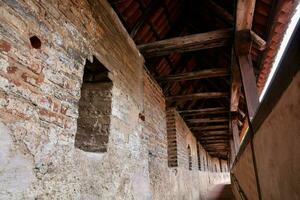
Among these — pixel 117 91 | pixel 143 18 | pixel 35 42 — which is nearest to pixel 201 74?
pixel 143 18

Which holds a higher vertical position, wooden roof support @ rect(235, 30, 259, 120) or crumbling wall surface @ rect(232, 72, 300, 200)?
wooden roof support @ rect(235, 30, 259, 120)

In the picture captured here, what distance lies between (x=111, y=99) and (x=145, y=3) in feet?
5.85

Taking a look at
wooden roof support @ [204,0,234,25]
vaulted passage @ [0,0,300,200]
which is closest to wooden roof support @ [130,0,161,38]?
vaulted passage @ [0,0,300,200]

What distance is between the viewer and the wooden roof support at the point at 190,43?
350cm

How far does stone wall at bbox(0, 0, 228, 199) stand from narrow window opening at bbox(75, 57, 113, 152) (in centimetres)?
7

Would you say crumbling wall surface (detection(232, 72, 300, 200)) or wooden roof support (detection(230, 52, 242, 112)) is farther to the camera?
wooden roof support (detection(230, 52, 242, 112))

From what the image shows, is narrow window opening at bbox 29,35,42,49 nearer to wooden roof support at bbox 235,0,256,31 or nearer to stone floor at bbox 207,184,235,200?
wooden roof support at bbox 235,0,256,31

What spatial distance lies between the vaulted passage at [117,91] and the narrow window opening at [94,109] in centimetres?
1

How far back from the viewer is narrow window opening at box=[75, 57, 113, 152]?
2.46 m

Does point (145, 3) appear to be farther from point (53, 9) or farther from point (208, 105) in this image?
point (208, 105)

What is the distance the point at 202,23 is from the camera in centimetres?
498

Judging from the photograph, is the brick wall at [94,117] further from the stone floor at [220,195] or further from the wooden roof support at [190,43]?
the stone floor at [220,195]

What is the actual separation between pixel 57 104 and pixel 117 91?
1.16m

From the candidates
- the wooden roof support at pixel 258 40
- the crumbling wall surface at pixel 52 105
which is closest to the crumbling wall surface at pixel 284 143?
the crumbling wall surface at pixel 52 105
